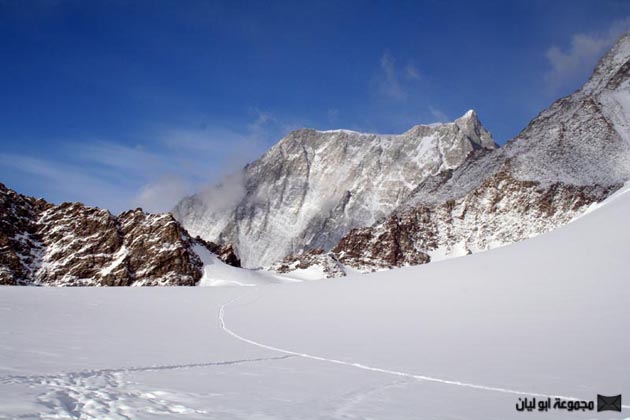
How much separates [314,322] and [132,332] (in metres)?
5.76

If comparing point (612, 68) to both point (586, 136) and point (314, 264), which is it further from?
point (314, 264)

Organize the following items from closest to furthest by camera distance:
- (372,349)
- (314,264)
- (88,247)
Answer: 1. (372,349)
2. (88,247)
3. (314,264)

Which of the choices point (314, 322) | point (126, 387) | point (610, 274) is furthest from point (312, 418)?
point (610, 274)

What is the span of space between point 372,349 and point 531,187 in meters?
171

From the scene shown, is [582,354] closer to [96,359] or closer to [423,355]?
[423,355]

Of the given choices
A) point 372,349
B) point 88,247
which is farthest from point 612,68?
point 372,349

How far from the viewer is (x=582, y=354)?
8.84 meters

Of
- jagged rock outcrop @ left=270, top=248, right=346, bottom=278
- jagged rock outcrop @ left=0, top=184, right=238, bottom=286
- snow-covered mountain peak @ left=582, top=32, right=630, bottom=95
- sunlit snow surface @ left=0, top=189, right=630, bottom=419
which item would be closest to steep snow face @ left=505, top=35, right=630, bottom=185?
snow-covered mountain peak @ left=582, top=32, right=630, bottom=95

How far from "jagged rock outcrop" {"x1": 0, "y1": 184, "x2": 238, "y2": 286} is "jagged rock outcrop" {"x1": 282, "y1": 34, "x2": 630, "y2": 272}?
6951 cm

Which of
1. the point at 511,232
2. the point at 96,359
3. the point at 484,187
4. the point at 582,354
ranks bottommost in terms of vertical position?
the point at 96,359

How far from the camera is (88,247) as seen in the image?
104 m

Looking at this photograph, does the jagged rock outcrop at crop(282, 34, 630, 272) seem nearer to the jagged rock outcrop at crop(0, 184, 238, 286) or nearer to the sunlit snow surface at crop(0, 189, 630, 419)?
the jagged rock outcrop at crop(0, 184, 238, 286)

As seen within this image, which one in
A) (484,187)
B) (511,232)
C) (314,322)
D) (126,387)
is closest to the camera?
(126,387)

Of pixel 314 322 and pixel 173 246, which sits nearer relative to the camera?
pixel 314 322
